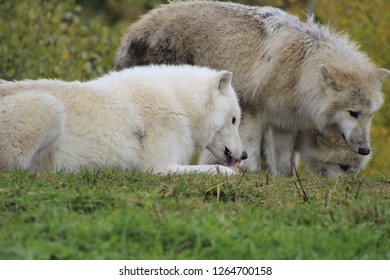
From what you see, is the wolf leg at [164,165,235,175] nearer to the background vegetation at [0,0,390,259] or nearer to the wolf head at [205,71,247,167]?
the background vegetation at [0,0,390,259]

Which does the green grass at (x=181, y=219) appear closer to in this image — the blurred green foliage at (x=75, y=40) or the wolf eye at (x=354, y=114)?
the wolf eye at (x=354, y=114)

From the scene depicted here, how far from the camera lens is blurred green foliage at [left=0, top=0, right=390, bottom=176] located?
16.7 metres

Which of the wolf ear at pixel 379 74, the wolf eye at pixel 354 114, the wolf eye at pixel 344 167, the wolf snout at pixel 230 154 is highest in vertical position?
the wolf ear at pixel 379 74

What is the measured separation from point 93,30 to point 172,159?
10445 millimetres

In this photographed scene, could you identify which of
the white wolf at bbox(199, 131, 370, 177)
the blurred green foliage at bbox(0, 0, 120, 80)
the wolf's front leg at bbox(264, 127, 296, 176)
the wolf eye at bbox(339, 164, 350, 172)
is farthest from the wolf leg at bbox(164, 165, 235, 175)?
the blurred green foliage at bbox(0, 0, 120, 80)

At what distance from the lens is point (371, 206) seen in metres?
6.65

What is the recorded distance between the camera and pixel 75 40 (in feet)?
59.3

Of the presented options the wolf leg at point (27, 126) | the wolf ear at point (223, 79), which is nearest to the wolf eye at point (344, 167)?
the wolf ear at point (223, 79)

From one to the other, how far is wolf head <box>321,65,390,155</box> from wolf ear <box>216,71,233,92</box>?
193 centimetres

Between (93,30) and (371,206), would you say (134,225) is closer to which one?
(371,206)

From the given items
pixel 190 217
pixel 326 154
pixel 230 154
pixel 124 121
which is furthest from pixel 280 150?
pixel 190 217

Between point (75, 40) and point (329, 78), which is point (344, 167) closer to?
point (329, 78)

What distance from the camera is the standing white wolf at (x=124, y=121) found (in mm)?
8375

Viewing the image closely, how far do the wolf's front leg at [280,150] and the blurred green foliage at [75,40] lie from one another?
377cm
